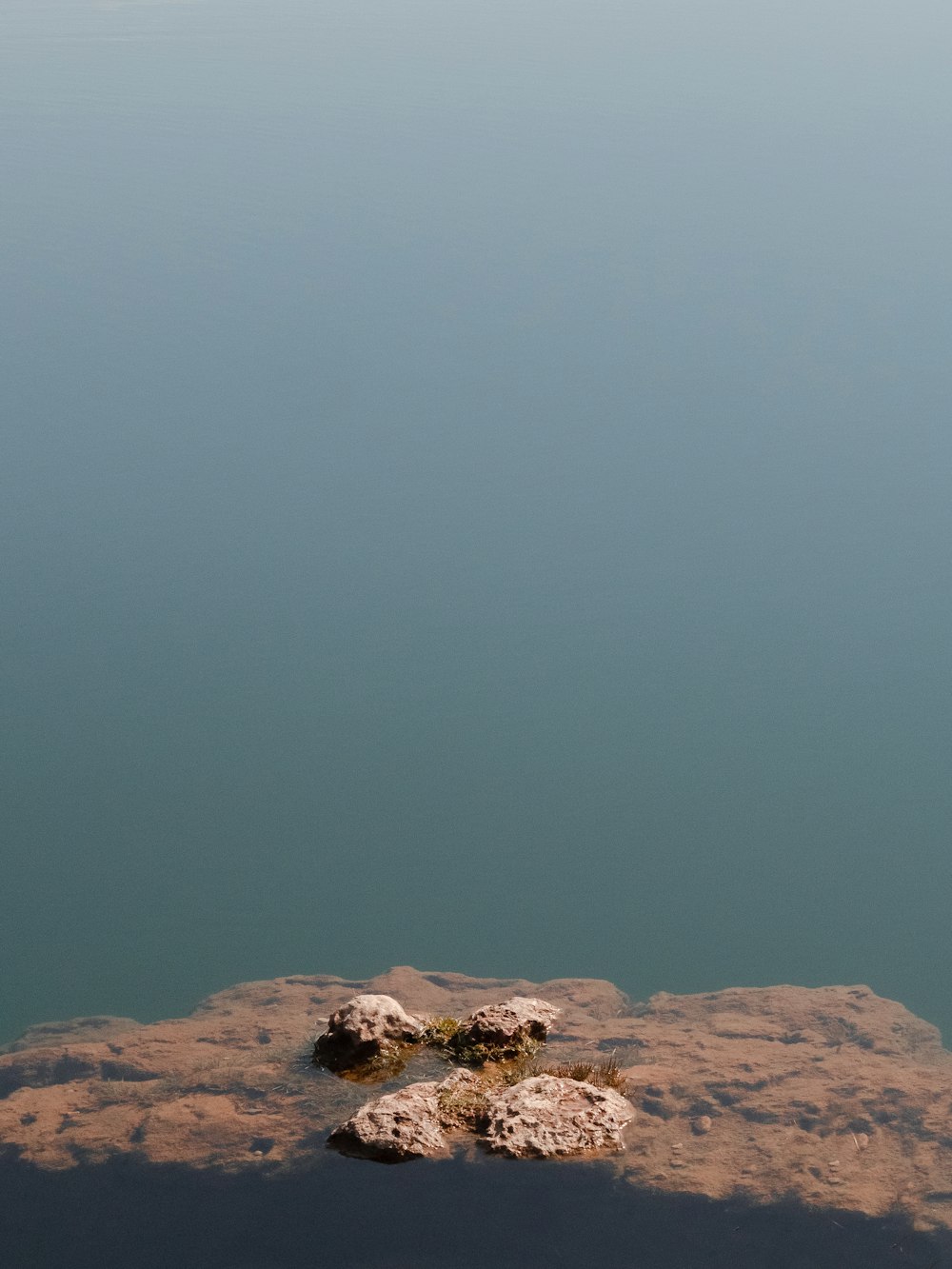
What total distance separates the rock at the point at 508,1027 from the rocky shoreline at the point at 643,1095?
0.38 ft

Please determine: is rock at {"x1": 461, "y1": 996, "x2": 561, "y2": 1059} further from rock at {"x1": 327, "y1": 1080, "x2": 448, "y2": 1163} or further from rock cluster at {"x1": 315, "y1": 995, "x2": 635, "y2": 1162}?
rock at {"x1": 327, "y1": 1080, "x2": 448, "y2": 1163}

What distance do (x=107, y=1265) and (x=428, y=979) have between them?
2454 mm

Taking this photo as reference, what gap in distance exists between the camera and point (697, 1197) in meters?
4.75

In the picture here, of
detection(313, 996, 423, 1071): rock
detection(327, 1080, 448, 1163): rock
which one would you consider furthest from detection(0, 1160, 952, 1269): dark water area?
detection(313, 996, 423, 1071): rock

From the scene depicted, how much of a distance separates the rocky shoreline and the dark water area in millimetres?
79

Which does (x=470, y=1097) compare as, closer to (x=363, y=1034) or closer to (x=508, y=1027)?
(x=508, y=1027)

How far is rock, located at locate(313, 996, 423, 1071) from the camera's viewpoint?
5.32m

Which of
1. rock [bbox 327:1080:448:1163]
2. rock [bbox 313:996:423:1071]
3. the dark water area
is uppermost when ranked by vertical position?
rock [bbox 313:996:423:1071]

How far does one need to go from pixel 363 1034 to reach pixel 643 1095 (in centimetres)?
122

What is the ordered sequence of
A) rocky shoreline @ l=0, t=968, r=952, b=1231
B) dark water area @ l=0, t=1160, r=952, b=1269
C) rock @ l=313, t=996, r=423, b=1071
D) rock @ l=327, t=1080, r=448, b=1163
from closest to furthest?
dark water area @ l=0, t=1160, r=952, b=1269, rock @ l=327, t=1080, r=448, b=1163, rocky shoreline @ l=0, t=968, r=952, b=1231, rock @ l=313, t=996, r=423, b=1071

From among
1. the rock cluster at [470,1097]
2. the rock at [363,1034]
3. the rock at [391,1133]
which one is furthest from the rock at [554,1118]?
the rock at [363,1034]

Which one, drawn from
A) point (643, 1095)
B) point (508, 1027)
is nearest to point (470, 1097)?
point (508, 1027)

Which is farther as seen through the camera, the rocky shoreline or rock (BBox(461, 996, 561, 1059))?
rock (BBox(461, 996, 561, 1059))

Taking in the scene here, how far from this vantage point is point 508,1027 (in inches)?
214
